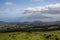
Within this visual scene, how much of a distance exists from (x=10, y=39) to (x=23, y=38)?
3.92m

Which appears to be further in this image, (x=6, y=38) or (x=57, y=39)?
(x=6, y=38)

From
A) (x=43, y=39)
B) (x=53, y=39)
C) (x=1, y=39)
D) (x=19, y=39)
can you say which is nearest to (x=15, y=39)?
(x=19, y=39)

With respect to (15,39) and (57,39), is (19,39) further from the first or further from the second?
(57,39)

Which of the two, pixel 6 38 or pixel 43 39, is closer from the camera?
pixel 43 39

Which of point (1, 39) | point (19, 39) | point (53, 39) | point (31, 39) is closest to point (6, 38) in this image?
point (1, 39)

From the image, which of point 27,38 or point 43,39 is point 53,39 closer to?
point 43,39

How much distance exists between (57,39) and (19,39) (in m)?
10.9

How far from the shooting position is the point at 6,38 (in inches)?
1802

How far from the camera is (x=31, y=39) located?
43.2 meters

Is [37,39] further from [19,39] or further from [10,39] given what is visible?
[10,39]

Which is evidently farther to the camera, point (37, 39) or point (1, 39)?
point (1, 39)

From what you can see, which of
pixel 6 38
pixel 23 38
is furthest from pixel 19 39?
pixel 6 38

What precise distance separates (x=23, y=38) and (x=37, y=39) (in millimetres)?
4633

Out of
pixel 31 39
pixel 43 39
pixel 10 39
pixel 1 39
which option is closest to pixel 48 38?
pixel 43 39
